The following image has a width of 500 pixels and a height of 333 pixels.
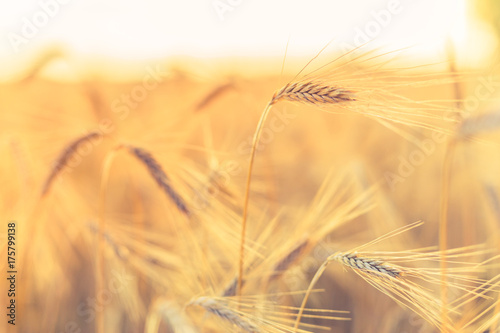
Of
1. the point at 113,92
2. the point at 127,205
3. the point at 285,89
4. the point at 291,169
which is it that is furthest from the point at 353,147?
the point at 113,92

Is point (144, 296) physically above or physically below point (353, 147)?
below

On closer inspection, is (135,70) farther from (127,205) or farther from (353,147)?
(353,147)

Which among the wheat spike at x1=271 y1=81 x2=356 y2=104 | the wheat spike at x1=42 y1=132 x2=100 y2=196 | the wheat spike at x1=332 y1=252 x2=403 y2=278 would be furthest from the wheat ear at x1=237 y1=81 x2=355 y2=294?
the wheat spike at x1=42 y1=132 x2=100 y2=196

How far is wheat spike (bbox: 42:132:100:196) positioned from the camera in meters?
0.98

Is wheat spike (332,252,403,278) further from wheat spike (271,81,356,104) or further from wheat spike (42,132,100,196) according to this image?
wheat spike (42,132,100,196)

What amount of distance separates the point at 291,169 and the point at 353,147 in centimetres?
54

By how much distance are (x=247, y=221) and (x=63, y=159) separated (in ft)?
1.72

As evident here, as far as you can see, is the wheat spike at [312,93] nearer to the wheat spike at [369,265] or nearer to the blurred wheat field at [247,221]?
the blurred wheat field at [247,221]

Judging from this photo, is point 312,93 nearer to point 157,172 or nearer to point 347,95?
point 347,95

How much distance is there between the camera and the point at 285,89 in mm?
710

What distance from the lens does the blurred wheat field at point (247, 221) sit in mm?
748

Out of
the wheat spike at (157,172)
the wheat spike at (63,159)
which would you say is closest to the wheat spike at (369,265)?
the wheat spike at (157,172)

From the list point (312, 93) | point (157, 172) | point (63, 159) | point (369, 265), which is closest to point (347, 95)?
point (312, 93)

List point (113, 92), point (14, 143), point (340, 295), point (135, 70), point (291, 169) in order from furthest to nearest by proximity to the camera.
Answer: point (113, 92), point (135, 70), point (291, 169), point (340, 295), point (14, 143)
